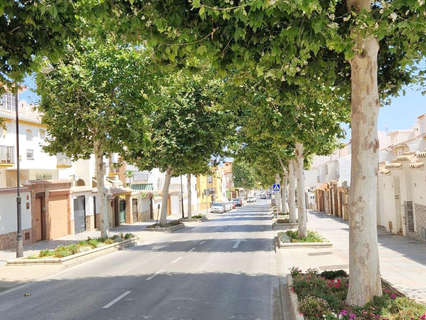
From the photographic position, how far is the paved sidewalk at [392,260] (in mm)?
12252

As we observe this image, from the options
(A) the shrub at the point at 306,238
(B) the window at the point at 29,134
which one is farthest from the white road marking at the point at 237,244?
(B) the window at the point at 29,134

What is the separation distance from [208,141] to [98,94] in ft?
44.0

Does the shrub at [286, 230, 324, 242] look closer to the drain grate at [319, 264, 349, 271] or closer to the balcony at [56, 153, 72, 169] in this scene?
the drain grate at [319, 264, 349, 271]

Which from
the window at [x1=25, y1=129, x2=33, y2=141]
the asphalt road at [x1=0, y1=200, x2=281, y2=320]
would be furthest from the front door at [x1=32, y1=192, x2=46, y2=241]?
the asphalt road at [x1=0, y1=200, x2=281, y2=320]

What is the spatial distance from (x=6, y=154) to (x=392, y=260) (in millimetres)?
25609

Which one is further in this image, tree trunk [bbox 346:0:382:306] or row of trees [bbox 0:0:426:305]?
tree trunk [bbox 346:0:382:306]

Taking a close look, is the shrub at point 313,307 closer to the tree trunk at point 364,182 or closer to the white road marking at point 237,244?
the tree trunk at point 364,182

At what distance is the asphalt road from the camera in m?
10.5

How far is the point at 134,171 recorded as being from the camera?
196 ft

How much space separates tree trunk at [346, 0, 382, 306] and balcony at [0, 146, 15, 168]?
1059 inches

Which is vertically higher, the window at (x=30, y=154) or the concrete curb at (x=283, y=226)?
the window at (x=30, y=154)

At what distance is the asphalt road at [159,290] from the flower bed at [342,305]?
1.19 metres

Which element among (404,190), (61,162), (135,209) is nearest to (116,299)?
(404,190)

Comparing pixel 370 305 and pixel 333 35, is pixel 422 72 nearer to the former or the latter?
pixel 333 35
